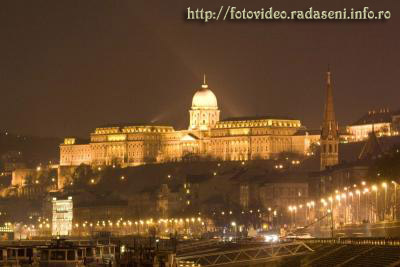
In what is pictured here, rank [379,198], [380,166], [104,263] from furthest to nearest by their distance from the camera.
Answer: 1. [380,166]
2. [379,198]
3. [104,263]

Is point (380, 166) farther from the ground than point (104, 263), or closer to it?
farther from the ground

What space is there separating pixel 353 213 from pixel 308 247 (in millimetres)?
29968

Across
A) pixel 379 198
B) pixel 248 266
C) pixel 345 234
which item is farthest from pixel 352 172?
pixel 248 266

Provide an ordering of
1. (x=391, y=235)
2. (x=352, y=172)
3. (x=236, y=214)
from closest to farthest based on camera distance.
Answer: (x=391, y=235) < (x=352, y=172) < (x=236, y=214)

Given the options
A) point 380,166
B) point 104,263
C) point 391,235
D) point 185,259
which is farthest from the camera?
point 380,166

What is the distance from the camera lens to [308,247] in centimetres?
9256

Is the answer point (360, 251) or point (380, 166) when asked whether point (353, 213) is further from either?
point (360, 251)

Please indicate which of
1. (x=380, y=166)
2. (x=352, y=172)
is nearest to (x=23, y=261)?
(x=380, y=166)

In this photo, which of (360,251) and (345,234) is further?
(345,234)

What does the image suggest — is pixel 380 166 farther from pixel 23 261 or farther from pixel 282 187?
pixel 282 187

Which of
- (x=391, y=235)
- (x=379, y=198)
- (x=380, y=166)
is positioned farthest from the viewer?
(x=380, y=166)

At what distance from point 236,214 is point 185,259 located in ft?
278

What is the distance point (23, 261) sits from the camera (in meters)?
82.9

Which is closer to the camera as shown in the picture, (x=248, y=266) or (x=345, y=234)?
(x=248, y=266)
